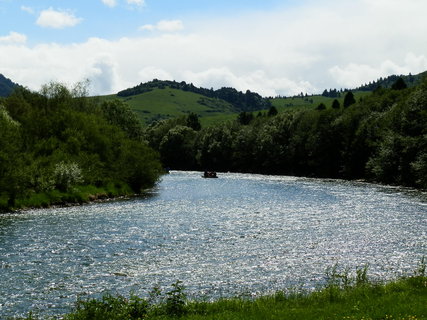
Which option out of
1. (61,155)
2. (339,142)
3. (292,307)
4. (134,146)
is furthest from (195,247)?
(339,142)

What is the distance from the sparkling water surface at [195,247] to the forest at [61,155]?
5.38 meters

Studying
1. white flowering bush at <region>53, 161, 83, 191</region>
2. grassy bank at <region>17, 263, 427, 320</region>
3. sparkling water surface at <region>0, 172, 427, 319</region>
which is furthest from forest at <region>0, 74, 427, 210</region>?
grassy bank at <region>17, 263, 427, 320</region>

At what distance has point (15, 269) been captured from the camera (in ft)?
96.1

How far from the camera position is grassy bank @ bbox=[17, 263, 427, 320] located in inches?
656

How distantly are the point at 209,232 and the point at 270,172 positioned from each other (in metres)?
123

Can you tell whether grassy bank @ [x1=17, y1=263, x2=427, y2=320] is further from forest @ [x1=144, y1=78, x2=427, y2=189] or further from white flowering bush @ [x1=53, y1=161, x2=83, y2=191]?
forest @ [x1=144, y1=78, x2=427, y2=189]

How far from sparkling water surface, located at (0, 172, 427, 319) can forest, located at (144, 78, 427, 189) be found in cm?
3625

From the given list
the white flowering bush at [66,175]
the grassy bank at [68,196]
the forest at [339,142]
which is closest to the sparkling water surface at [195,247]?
the grassy bank at [68,196]

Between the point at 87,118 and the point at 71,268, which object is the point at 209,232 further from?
the point at 87,118

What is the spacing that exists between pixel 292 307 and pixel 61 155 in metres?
63.0

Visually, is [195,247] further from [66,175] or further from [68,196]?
[66,175]

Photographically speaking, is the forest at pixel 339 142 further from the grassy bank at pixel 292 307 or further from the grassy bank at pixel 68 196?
the grassy bank at pixel 292 307

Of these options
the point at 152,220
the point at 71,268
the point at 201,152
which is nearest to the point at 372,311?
the point at 71,268

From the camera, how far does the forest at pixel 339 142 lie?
97.3 metres
